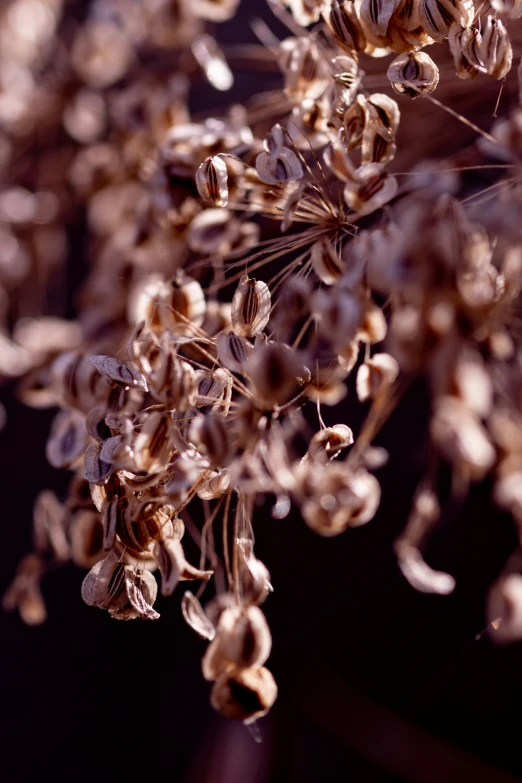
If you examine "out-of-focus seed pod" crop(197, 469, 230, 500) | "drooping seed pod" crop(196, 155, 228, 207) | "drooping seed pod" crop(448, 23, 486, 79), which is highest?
"drooping seed pod" crop(448, 23, 486, 79)

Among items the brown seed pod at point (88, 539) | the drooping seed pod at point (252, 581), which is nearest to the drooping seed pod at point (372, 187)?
the drooping seed pod at point (252, 581)

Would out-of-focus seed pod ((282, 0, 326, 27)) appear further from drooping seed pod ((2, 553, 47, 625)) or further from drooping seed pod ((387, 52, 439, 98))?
drooping seed pod ((2, 553, 47, 625))

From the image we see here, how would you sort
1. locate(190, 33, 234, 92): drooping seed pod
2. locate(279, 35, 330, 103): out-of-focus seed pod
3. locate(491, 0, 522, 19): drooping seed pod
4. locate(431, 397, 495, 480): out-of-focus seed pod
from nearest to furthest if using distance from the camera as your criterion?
locate(431, 397, 495, 480): out-of-focus seed pod < locate(491, 0, 522, 19): drooping seed pod < locate(279, 35, 330, 103): out-of-focus seed pod < locate(190, 33, 234, 92): drooping seed pod

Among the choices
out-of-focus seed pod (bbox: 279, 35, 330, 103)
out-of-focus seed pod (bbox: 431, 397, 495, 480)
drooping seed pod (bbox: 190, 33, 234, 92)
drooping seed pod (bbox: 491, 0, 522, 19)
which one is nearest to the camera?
out-of-focus seed pod (bbox: 431, 397, 495, 480)

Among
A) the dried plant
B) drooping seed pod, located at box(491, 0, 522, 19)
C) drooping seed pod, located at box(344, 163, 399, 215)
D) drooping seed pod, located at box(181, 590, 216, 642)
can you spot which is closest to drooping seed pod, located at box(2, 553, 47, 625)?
the dried plant

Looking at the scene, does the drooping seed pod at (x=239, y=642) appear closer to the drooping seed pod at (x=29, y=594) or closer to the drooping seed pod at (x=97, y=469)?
the drooping seed pod at (x=97, y=469)

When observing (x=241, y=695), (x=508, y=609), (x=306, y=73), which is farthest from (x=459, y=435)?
(x=306, y=73)

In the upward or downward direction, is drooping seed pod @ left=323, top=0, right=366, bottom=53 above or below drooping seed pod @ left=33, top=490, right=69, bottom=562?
above

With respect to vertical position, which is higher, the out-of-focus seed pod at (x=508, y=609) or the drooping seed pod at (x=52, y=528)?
the out-of-focus seed pod at (x=508, y=609)
